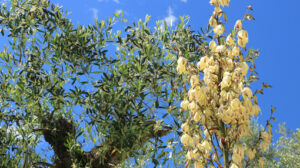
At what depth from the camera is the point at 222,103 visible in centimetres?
271

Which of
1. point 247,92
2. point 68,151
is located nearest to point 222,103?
point 247,92

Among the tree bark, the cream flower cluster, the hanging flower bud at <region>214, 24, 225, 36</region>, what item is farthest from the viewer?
the tree bark

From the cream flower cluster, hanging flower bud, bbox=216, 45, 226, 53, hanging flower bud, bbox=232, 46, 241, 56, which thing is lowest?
the cream flower cluster

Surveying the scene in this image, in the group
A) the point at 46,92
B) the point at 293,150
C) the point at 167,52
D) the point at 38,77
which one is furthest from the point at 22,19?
the point at 293,150

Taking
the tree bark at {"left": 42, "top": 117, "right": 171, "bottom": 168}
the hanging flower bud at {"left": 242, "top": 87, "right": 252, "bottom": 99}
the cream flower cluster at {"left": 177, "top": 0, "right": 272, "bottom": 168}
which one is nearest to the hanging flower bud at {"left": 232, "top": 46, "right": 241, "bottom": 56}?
the cream flower cluster at {"left": 177, "top": 0, "right": 272, "bottom": 168}

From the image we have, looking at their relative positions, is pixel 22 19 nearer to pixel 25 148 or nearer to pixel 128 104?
pixel 25 148

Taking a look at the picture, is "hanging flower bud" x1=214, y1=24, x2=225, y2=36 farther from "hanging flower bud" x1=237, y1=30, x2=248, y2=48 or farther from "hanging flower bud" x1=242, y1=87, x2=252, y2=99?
"hanging flower bud" x1=242, y1=87, x2=252, y2=99

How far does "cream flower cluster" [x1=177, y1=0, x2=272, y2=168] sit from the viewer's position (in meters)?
2.64

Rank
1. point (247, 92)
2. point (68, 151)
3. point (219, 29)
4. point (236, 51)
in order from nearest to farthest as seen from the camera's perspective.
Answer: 1. point (247, 92)
2. point (236, 51)
3. point (219, 29)
4. point (68, 151)

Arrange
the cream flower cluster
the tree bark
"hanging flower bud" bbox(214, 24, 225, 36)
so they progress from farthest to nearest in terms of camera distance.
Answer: the tree bark → "hanging flower bud" bbox(214, 24, 225, 36) → the cream flower cluster

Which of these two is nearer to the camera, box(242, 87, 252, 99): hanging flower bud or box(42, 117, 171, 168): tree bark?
box(242, 87, 252, 99): hanging flower bud

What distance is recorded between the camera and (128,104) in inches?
168

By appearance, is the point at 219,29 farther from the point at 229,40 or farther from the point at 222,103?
the point at 222,103

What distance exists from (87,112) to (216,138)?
214 cm
